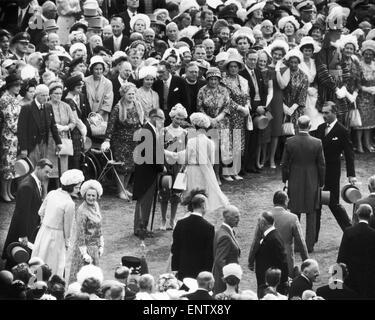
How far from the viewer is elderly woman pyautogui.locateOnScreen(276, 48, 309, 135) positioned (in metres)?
20.4

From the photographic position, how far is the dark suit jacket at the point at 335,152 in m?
17.9

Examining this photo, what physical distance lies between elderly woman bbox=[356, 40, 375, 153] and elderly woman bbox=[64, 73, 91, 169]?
474 centimetres

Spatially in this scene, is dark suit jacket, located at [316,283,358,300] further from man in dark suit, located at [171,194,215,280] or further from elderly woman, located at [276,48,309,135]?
elderly woman, located at [276,48,309,135]

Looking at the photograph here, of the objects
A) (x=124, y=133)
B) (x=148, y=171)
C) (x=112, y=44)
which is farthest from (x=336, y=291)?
(x=112, y=44)

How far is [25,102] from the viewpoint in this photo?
18.5m

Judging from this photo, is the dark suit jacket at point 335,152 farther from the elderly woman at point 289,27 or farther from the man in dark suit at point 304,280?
the elderly woman at point 289,27

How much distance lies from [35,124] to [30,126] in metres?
0.07

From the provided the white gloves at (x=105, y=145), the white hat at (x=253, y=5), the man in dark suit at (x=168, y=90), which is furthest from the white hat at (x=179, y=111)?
the white hat at (x=253, y=5)

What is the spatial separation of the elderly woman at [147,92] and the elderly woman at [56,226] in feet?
11.7

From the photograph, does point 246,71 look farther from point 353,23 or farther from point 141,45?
point 353,23

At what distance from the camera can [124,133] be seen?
62.7 feet

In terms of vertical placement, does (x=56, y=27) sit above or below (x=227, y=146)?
above

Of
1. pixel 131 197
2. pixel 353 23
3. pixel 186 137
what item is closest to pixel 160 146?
Answer: pixel 186 137

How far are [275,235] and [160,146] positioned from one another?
3.02m
